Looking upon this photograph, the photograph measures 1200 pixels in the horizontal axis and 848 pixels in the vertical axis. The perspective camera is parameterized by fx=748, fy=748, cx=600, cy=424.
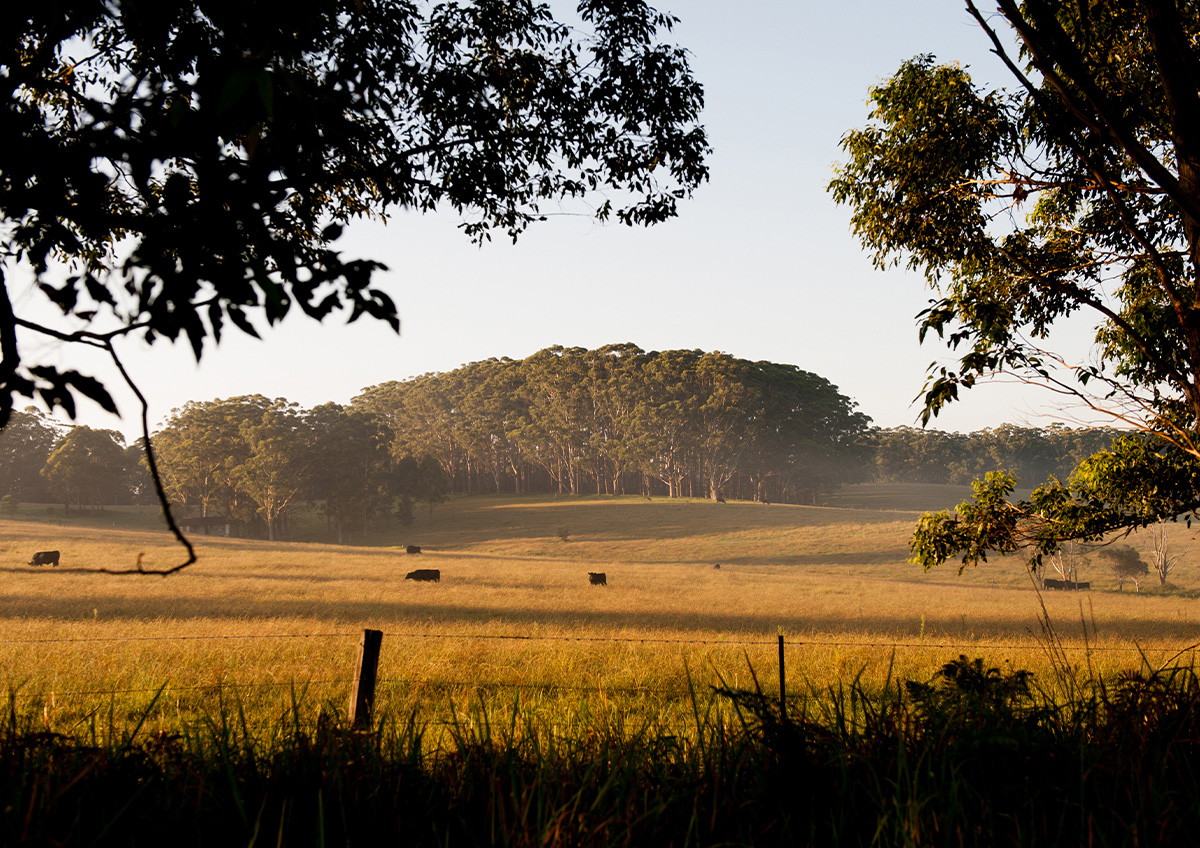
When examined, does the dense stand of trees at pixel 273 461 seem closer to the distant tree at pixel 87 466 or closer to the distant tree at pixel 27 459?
the distant tree at pixel 87 466

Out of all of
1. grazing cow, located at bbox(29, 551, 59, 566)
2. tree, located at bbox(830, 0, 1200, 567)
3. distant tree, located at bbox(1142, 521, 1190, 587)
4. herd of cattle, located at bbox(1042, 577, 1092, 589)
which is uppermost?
tree, located at bbox(830, 0, 1200, 567)

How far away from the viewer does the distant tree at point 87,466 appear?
70.2 m

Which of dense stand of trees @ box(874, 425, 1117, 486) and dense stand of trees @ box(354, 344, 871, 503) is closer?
dense stand of trees @ box(354, 344, 871, 503)

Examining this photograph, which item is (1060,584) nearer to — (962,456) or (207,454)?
(207,454)

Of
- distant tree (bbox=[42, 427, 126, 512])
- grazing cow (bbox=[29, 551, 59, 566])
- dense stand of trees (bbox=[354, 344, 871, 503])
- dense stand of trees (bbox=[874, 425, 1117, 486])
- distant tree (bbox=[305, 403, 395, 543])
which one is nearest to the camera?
grazing cow (bbox=[29, 551, 59, 566])

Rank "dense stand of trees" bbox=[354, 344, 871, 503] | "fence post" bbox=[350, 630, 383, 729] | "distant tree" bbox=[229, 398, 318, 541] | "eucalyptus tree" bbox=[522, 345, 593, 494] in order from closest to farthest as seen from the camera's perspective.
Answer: "fence post" bbox=[350, 630, 383, 729] < "distant tree" bbox=[229, 398, 318, 541] < "dense stand of trees" bbox=[354, 344, 871, 503] < "eucalyptus tree" bbox=[522, 345, 593, 494]

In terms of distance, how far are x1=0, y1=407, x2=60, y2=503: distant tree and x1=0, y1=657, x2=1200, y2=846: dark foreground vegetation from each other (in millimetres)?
101932

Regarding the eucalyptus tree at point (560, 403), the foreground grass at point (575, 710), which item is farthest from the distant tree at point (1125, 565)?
the eucalyptus tree at point (560, 403)

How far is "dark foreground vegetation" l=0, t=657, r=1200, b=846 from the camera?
2195mm

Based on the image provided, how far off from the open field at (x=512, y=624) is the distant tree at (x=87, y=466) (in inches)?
1193

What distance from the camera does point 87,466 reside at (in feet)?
235

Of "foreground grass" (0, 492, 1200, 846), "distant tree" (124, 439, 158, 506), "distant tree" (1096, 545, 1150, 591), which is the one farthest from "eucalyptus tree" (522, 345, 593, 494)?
"distant tree" (1096, 545, 1150, 591)

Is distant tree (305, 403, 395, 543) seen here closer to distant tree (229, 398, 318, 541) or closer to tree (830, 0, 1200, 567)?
distant tree (229, 398, 318, 541)

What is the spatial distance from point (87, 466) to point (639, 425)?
5385cm
